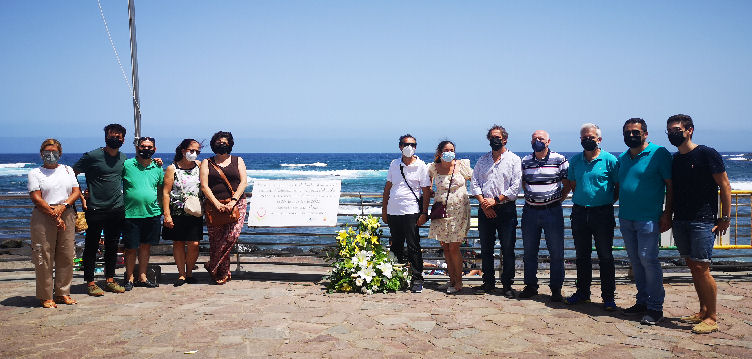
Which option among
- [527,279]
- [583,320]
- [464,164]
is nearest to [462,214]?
[464,164]

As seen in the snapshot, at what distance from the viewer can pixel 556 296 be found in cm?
625

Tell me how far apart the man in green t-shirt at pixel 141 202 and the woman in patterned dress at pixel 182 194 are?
0.12 metres

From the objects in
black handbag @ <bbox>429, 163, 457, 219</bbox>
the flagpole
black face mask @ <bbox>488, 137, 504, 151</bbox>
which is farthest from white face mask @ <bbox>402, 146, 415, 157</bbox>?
the flagpole

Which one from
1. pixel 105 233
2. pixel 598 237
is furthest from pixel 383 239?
pixel 598 237

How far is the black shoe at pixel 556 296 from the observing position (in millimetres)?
6242

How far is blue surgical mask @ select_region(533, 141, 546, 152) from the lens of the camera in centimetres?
606

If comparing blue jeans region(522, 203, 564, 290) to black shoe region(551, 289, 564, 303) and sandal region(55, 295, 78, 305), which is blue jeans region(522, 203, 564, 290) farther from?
sandal region(55, 295, 78, 305)

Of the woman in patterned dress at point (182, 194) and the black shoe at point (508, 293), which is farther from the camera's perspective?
the woman in patterned dress at point (182, 194)

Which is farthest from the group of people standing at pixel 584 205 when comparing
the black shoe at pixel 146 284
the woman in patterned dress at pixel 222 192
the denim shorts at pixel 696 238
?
the black shoe at pixel 146 284

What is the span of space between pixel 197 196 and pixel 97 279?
1.91m

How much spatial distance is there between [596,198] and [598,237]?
16.5 inches

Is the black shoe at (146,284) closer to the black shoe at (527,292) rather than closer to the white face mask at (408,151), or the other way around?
the white face mask at (408,151)

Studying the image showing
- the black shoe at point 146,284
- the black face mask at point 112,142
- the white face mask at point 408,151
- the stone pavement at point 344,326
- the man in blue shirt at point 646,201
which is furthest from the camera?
the black shoe at point 146,284

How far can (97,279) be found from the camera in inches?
296
